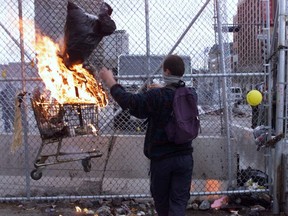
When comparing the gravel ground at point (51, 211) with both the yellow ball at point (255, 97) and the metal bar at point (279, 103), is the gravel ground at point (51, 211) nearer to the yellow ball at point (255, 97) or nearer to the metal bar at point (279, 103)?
the metal bar at point (279, 103)

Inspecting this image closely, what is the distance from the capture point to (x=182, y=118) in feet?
12.7

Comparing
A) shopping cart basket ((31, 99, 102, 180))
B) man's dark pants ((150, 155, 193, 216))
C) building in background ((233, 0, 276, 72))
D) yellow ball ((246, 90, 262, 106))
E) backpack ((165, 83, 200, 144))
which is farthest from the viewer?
building in background ((233, 0, 276, 72))

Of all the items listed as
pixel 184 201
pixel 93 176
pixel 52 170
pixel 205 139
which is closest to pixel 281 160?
pixel 205 139

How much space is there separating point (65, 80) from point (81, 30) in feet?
1.66

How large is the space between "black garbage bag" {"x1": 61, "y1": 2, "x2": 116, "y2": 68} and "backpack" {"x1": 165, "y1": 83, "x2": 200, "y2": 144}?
882 mm

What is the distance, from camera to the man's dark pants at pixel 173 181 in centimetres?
398

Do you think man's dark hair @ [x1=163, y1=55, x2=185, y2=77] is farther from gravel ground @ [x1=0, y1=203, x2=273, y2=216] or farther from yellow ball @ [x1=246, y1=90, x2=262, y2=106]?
gravel ground @ [x1=0, y1=203, x2=273, y2=216]

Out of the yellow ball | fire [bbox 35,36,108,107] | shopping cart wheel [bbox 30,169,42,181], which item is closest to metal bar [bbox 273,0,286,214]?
the yellow ball

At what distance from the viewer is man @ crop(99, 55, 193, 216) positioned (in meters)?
3.87

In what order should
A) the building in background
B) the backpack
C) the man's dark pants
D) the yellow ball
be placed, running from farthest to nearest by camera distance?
the building in background → the yellow ball → the man's dark pants → the backpack

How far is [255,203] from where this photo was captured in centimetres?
583

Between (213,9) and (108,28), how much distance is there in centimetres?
249

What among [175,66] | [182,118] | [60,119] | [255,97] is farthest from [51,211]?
[255,97]

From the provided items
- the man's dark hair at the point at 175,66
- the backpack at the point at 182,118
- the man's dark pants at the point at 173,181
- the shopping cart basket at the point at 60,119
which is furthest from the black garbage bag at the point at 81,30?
the man's dark pants at the point at 173,181
